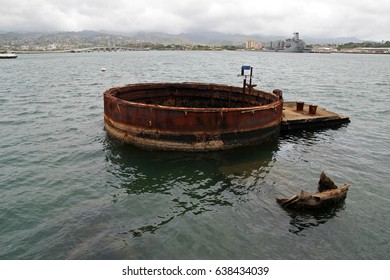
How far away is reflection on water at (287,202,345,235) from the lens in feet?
32.2

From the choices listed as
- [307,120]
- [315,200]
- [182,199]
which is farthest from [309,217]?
[307,120]

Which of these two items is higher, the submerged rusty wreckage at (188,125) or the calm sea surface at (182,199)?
the submerged rusty wreckage at (188,125)

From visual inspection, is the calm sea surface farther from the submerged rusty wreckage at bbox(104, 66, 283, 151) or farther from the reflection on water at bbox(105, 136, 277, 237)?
the submerged rusty wreckage at bbox(104, 66, 283, 151)

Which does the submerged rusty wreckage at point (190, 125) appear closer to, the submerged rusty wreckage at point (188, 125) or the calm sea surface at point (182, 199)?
the submerged rusty wreckage at point (188, 125)

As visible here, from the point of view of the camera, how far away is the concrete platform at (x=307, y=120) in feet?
64.8

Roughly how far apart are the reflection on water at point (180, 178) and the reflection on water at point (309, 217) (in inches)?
81.4

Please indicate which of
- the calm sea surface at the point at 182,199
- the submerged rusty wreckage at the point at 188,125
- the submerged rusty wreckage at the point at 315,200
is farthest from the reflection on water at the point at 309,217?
the submerged rusty wreckage at the point at 188,125

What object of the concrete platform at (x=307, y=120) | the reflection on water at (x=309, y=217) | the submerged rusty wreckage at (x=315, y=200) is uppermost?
the concrete platform at (x=307, y=120)

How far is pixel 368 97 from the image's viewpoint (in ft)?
120

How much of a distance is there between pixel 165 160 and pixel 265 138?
19.7 feet

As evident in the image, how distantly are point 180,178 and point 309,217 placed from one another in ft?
17.2

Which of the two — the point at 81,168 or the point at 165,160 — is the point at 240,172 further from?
the point at 81,168

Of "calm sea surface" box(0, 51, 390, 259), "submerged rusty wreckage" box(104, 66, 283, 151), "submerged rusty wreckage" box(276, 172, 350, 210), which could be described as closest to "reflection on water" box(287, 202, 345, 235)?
"calm sea surface" box(0, 51, 390, 259)
